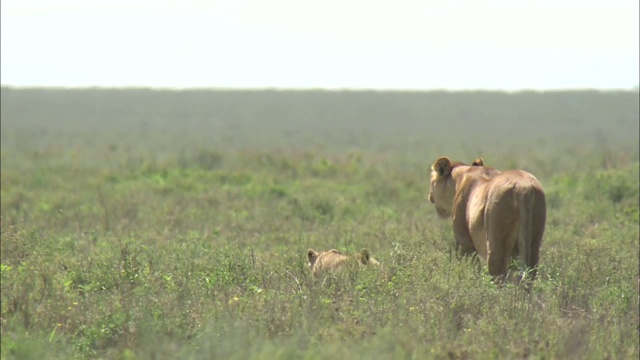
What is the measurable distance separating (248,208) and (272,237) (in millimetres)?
3440

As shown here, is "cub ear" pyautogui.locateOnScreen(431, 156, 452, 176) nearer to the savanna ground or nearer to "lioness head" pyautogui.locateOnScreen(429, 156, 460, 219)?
"lioness head" pyautogui.locateOnScreen(429, 156, 460, 219)

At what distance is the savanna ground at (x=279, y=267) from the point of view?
6.96 m

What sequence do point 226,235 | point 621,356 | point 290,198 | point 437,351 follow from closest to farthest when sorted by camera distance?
point 437,351 < point 621,356 < point 226,235 < point 290,198

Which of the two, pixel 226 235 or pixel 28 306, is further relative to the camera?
pixel 226 235

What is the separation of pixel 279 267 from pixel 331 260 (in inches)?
19.5

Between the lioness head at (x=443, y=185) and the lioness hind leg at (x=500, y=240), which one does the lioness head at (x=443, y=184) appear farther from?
the lioness hind leg at (x=500, y=240)

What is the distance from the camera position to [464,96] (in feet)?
297

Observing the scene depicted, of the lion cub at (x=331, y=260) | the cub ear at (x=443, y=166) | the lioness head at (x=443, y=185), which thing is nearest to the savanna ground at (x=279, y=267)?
the lion cub at (x=331, y=260)

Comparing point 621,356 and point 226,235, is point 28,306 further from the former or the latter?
point 226,235

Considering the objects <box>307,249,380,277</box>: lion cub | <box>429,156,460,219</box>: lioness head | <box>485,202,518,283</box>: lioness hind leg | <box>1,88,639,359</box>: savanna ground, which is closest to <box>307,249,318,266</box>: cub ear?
<box>307,249,380,277</box>: lion cub

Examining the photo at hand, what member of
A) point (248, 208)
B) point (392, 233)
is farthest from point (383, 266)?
point (248, 208)

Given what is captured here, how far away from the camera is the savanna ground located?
274 inches

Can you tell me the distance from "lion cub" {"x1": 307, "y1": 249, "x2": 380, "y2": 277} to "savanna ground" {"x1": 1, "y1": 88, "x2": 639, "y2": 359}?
147 millimetres

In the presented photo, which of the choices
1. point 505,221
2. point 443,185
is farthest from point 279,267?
point 505,221
